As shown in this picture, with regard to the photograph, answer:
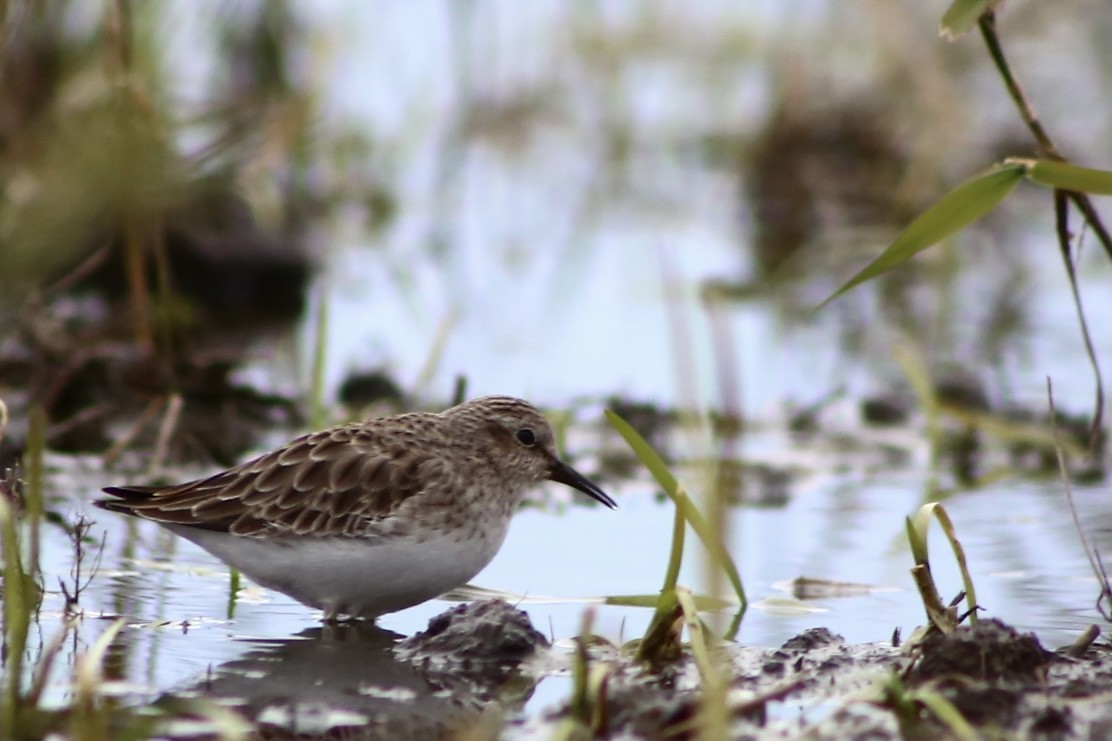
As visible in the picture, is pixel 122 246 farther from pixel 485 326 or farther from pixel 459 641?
pixel 459 641

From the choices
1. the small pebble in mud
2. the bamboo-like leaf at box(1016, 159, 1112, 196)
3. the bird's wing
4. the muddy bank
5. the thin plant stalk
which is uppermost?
the bamboo-like leaf at box(1016, 159, 1112, 196)

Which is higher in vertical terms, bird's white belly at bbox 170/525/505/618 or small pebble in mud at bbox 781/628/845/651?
bird's white belly at bbox 170/525/505/618

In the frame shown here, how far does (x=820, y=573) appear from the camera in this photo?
685 cm

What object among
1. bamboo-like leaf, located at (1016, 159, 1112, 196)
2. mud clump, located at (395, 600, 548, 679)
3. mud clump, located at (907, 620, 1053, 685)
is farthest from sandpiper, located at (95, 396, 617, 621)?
bamboo-like leaf, located at (1016, 159, 1112, 196)

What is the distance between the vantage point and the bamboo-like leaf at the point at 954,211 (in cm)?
542

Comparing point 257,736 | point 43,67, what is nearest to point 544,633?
point 257,736

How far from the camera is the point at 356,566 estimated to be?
19.5 ft

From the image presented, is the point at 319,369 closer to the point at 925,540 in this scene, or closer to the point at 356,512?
the point at 356,512

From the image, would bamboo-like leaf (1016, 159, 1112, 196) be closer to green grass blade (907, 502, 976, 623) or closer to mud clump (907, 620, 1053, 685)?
green grass blade (907, 502, 976, 623)

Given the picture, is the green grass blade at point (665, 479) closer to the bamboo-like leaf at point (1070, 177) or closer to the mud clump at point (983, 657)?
the mud clump at point (983, 657)

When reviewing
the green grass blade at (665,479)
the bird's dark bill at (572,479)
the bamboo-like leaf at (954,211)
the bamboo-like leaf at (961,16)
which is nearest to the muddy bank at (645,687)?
the green grass blade at (665,479)

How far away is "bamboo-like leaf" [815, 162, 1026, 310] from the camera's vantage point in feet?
17.8

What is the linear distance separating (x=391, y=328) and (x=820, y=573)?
4928mm

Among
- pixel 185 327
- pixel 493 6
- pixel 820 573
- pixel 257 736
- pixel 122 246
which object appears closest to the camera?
pixel 257 736
